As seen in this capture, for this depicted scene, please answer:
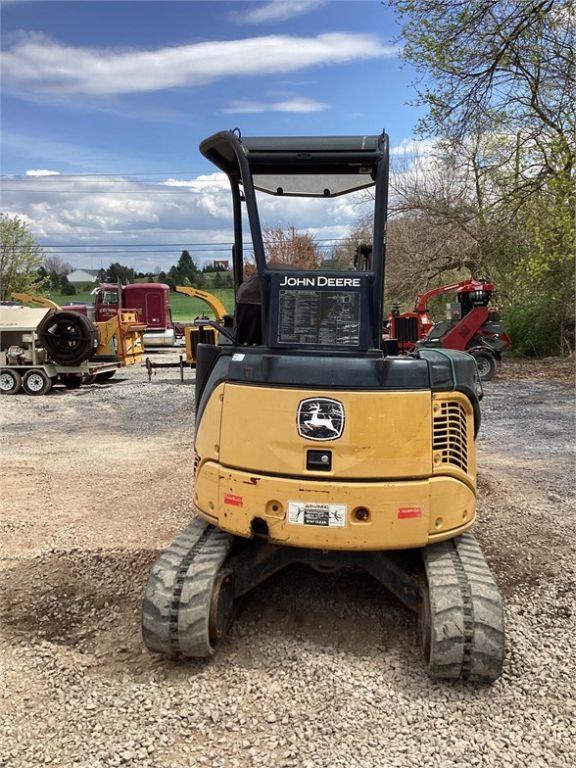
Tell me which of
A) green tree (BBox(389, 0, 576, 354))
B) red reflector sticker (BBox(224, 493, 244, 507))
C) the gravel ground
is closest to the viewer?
the gravel ground

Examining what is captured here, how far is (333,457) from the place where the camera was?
3.19 m

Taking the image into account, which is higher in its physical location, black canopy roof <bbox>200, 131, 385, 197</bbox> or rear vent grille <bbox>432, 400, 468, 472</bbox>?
black canopy roof <bbox>200, 131, 385, 197</bbox>

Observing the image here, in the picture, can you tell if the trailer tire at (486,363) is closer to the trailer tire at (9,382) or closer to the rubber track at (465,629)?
the trailer tire at (9,382)

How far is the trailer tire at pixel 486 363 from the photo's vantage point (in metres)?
14.8

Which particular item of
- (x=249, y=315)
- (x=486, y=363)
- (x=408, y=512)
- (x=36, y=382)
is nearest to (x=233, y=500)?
(x=408, y=512)

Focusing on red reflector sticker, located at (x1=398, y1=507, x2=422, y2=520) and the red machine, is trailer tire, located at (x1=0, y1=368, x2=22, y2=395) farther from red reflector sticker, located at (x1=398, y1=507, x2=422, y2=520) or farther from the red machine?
red reflector sticker, located at (x1=398, y1=507, x2=422, y2=520)

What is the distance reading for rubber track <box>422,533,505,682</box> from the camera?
10.2 feet

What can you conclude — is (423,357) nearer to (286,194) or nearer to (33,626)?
(286,194)

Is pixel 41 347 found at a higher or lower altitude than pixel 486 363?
higher

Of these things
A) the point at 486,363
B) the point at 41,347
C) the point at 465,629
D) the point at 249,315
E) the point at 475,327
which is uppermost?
the point at 249,315

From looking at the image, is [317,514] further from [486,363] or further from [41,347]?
[41,347]

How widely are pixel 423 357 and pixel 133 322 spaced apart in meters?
14.2

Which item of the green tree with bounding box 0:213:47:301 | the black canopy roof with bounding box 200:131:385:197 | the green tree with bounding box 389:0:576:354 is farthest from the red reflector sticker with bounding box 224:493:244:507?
the green tree with bounding box 0:213:47:301

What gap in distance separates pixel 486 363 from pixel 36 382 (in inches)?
399
